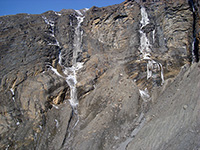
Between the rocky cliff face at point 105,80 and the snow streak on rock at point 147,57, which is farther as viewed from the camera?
the snow streak on rock at point 147,57

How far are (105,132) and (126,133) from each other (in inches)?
87.6

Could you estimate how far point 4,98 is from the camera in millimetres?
19094

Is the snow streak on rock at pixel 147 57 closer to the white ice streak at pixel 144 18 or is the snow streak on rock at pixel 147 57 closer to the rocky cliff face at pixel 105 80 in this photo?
the white ice streak at pixel 144 18

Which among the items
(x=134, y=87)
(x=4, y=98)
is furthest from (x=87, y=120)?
(x=4, y=98)

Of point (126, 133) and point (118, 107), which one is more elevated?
point (118, 107)

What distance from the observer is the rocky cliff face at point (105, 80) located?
14620mm

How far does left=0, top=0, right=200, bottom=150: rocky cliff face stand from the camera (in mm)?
14620

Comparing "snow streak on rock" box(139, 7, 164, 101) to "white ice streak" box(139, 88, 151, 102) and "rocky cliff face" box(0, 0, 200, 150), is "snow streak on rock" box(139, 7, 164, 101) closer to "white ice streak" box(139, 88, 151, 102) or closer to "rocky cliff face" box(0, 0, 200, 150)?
"white ice streak" box(139, 88, 151, 102)

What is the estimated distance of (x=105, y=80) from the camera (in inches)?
863

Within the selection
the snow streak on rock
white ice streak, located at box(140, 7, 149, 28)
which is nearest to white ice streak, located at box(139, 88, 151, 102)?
the snow streak on rock

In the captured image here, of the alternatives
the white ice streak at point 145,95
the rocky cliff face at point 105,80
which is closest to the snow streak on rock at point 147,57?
the white ice streak at point 145,95

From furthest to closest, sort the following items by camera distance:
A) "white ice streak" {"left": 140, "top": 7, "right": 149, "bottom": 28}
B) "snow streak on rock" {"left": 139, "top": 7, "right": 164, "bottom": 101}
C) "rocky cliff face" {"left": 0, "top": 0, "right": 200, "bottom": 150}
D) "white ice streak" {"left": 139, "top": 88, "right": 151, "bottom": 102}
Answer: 1. "white ice streak" {"left": 140, "top": 7, "right": 149, "bottom": 28}
2. "snow streak on rock" {"left": 139, "top": 7, "right": 164, "bottom": 101}
3. "white ice streak" {"left": 139, "top": 88, "right": 151, "bottom": 102}
4. "rocky cliff face" {"left": 0, "top": 0, "right": 200, "bottom": 150}

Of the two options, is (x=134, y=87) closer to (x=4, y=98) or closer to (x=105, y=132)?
(x=105, y=132)

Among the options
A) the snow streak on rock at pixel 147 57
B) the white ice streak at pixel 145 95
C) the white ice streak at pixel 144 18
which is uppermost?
the white ice streak at pixel 144 18
